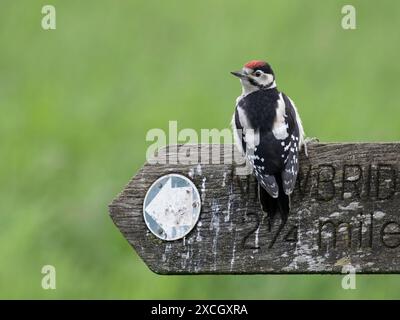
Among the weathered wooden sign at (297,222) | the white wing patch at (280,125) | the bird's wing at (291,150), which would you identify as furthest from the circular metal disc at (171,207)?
the white wing patch at (280,125)

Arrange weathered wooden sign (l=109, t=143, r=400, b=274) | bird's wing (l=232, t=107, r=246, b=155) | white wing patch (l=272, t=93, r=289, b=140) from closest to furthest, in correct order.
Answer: weathered wooden sign (l=109, t=143, r=400, b=274)
bird's wing (l=232, t=107, r=246, b=155)
white wing patch (l=272, t=93, r=289, b=140)

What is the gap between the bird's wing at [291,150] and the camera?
16.3 feet

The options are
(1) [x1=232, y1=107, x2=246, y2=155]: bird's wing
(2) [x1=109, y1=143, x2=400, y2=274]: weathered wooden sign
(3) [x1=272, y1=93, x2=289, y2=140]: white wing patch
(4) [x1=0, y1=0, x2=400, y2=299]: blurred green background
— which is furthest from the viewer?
(4) [x1=0, y1=0, x2=400, y2=299]: blurred green background

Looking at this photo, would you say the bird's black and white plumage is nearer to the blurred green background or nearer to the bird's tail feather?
the bird's tail feather

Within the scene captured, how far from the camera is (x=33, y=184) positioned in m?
9.16

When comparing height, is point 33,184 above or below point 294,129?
below

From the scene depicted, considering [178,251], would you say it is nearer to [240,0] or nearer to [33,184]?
[33,184]

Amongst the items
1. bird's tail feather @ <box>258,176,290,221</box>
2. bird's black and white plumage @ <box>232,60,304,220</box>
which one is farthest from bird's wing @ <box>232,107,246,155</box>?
bird's tail feather @ <box>258,176,290,221</box>

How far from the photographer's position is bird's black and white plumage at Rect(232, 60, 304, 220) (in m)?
4.95

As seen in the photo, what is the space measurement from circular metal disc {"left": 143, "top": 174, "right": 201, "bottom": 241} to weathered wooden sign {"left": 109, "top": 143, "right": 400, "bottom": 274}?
0.02 meters

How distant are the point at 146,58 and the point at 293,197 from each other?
6.63m

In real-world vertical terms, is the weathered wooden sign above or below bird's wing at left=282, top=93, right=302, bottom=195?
below

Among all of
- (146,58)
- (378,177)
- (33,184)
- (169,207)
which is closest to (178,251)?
(169,207)
